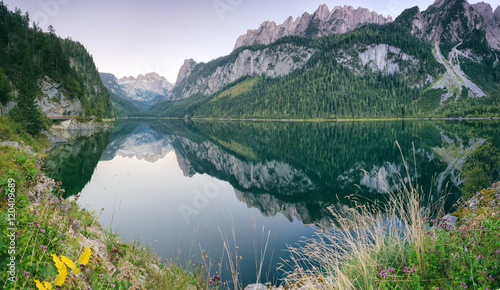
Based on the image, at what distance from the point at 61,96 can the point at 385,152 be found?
8314cm

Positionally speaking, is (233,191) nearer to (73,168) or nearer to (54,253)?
(54,253)

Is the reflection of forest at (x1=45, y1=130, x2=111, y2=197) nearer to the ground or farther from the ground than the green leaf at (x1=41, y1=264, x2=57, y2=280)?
farther from the ground

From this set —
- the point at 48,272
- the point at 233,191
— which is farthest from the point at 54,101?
the point at 48,272

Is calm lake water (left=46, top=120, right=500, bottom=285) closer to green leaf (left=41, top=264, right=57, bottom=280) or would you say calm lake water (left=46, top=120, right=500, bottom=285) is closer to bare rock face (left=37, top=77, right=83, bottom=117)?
green leaf (left=41, top=264, right=57, bottom=280)

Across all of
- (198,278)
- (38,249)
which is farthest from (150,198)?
(38,249)

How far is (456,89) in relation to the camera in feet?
566

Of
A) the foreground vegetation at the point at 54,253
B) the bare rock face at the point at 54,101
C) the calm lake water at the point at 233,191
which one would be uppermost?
the bare rock face at the point at 54,101

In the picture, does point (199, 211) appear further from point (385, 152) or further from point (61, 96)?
point (61, 96)

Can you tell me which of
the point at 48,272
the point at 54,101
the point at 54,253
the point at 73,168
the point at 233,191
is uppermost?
the point at 54,101

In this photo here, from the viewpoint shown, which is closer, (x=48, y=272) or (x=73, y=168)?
(x=48, y=272)

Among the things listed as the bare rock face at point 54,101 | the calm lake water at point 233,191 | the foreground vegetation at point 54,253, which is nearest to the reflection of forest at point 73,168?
the calm lake water at point 233,191

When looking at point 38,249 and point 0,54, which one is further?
point 0,54

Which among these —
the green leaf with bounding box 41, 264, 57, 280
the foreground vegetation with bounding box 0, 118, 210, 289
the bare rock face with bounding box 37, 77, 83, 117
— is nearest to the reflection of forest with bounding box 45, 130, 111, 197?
the foreground vegetation with bounding box 0, 118, 210, 289

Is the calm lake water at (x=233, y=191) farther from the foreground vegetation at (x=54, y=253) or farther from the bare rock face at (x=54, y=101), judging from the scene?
the bare rock face at (x=54, y=101)
